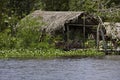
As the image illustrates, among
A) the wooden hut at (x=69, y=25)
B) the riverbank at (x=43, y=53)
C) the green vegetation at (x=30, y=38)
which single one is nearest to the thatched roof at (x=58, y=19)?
the wooden hut at (x=69, y=25)

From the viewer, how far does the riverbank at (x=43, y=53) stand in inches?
1058

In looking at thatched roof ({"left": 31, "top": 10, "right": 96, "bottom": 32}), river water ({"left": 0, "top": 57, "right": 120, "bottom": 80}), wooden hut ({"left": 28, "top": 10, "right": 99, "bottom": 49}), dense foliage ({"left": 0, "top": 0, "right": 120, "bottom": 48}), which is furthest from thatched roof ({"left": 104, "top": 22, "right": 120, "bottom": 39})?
river water ({"left": 0, "top": 57, "right": 120, "bottom": 80})

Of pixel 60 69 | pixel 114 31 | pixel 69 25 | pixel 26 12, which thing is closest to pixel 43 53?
pixel 114 31

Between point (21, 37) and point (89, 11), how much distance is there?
4.29 m

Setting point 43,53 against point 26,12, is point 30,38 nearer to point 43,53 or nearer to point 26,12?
point 43,53

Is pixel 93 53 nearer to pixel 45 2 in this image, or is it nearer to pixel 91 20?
pixel 91 20

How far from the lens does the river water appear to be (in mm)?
17812

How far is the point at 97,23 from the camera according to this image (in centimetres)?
3403

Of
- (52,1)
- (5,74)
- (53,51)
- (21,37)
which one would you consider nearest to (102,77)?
(5,74)

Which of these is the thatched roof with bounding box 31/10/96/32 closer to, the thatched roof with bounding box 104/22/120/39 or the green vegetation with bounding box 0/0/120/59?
the green vegetation with bounding box 0/0/120/59

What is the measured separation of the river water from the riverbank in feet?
8.01

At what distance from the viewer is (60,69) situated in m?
20.7

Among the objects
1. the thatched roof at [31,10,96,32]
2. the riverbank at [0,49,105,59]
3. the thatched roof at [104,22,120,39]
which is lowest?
the riverbank at [0,49,105,59]

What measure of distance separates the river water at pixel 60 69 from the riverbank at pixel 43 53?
96.1 inches
